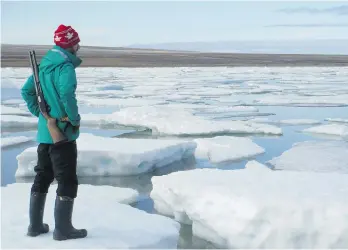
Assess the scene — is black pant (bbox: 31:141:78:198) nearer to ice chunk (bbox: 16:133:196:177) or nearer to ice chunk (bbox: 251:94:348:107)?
ice chunk (bbox: 16:133:196:177)

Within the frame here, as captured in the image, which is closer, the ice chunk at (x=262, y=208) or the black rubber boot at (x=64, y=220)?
the black rubber boot at (x=64, y=220)

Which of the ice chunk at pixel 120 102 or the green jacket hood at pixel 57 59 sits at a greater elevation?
the green jacket hood at pixel 57 59

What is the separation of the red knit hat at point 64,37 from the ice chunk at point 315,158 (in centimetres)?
324

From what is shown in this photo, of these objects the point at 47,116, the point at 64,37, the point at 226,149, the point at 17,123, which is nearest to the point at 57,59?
the point at 64,37

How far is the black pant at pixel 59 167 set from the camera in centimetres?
275

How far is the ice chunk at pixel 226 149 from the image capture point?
6035 mm

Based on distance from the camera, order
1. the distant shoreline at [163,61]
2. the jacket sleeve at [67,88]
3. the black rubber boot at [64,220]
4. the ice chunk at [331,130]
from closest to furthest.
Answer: the jacket sleeve at [67,88] < the black rubber boot at [64,220] < the ice chunk at [331,130] < the distant shoreline at [163,61]

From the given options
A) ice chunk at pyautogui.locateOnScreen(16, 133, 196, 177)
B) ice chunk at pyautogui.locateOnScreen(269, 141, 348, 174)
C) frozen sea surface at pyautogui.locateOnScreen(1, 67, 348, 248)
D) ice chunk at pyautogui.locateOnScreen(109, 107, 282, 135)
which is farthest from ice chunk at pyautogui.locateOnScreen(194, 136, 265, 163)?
ice chunk at pyautogui.locateOnScreen(109, 107, 282, 135)

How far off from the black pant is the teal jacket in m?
0.06

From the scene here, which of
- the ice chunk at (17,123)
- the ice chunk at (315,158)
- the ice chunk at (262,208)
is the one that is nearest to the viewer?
the ice chunk at (262,208)

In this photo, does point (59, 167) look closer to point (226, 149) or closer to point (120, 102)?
point (226, 149)

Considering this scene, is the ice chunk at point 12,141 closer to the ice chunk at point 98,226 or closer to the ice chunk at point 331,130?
the ice chunk at point 98,226

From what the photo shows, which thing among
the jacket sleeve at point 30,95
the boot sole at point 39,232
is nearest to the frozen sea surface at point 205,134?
the boot sole at point 39,232

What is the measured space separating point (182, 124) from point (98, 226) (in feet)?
15.8
